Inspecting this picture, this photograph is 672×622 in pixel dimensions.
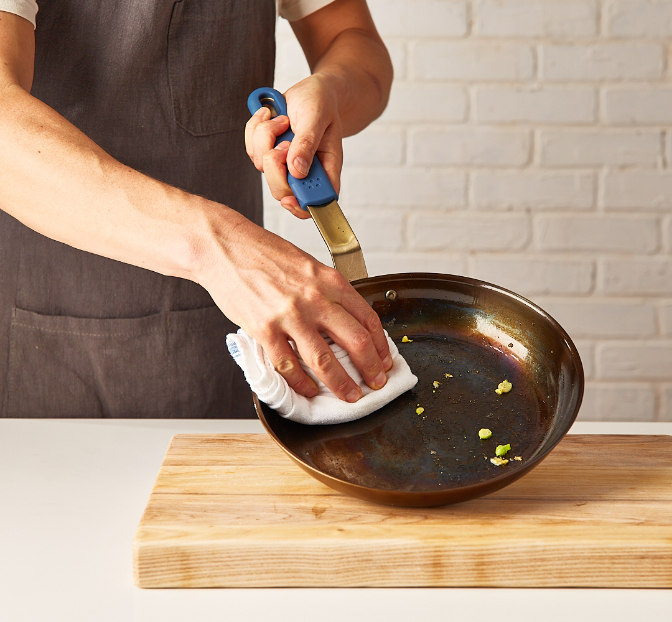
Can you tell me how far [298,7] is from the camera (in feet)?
3.58

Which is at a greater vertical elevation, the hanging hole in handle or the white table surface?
the hanging hole in handle

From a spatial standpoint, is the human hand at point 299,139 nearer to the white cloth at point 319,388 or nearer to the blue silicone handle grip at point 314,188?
the blue silicone handle grip at point 314,188

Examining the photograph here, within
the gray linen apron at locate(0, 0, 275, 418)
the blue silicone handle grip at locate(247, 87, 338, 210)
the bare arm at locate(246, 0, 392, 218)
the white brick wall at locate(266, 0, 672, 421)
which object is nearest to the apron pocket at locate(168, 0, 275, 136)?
the gray linen apron at locate(0, 0, 275, 418)

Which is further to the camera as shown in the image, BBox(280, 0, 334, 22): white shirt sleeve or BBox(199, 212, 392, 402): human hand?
BBox(280, 0, 334, 22): white shirt sleeve

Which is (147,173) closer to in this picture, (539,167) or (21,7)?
(21,7)

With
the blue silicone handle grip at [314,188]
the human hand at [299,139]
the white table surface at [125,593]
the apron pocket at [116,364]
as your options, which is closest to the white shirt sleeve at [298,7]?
the human hand at [299,139]

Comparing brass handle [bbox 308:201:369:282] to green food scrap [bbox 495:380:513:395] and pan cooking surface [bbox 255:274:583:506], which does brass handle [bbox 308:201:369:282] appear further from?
green food scrap [bbox 495:380:513:395]

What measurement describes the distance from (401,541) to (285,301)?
0.23 metres

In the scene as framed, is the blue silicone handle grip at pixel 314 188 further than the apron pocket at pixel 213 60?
No

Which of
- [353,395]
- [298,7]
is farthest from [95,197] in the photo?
[298,7]

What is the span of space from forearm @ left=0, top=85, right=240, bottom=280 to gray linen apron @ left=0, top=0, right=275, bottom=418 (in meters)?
0.28

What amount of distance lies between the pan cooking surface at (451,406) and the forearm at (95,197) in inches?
6.9

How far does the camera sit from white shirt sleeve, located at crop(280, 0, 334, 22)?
1.08m

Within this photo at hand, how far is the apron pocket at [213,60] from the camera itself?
0.95 m
